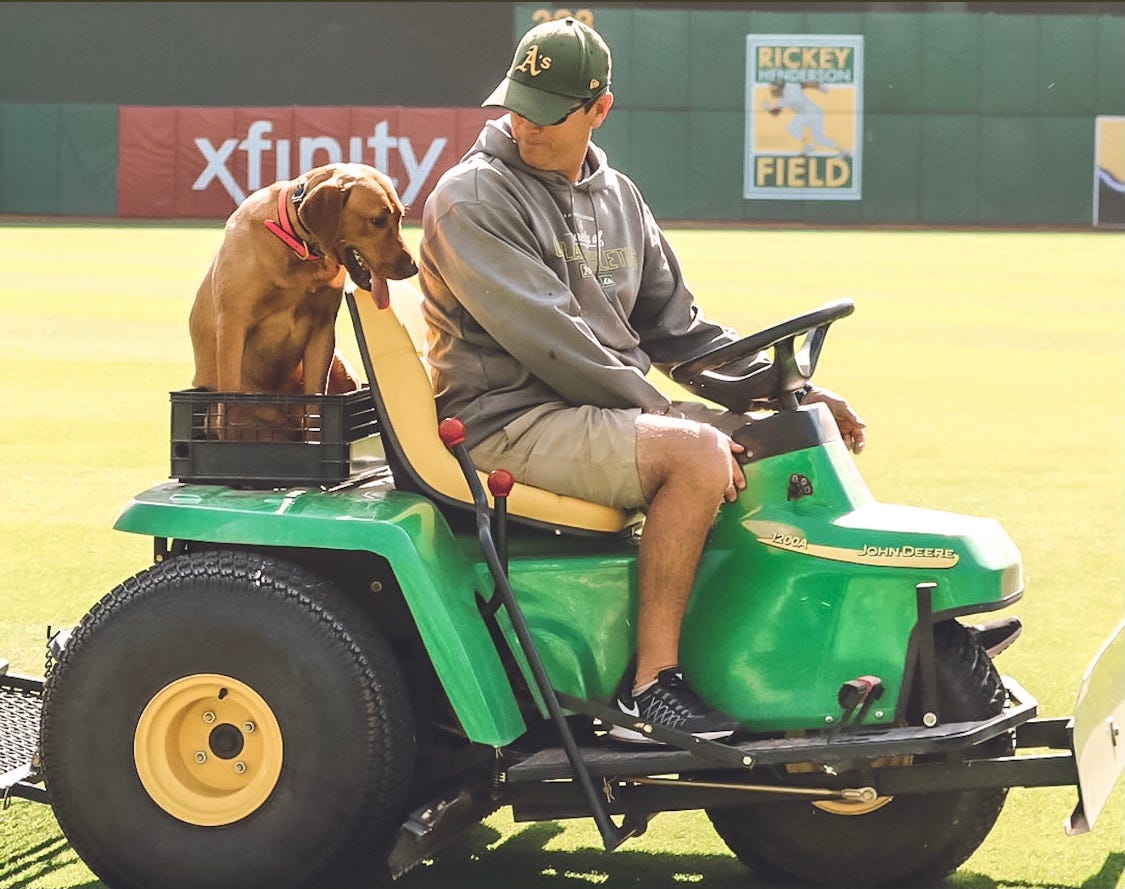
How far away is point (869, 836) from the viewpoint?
3.71 m

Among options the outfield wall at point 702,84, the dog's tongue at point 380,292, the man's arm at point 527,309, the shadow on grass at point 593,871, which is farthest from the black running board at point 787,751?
the outfield wall at point 702,84

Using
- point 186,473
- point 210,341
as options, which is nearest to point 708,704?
point 186,473

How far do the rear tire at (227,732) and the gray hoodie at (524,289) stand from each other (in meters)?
0.57

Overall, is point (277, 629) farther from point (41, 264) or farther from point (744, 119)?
point (744, 119)

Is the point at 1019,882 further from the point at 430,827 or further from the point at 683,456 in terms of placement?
the point at 430,827

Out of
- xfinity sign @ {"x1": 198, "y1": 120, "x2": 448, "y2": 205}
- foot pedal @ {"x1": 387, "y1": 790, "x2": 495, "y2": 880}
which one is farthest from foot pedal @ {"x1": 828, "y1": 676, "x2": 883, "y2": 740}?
xfinity sign @ {"x1": 198, "y1": 120, "x2": 448, "y2": 205}

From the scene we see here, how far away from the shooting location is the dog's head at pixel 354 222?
4.34 meters

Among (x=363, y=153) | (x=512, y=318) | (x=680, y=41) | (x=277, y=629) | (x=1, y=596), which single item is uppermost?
(x=680, y=41)

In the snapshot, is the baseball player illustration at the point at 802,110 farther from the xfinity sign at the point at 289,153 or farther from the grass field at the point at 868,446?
the grass field at the point at 868,446

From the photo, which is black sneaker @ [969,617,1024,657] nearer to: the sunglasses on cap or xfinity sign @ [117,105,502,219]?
the sunglasses on cap

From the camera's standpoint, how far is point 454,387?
3.82 meters

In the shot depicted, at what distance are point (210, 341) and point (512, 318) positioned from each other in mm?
1352

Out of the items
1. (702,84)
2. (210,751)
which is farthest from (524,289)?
(702,84)

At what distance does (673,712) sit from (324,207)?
1603mm
